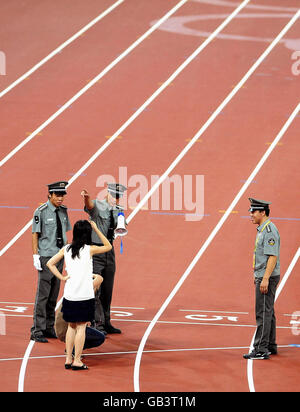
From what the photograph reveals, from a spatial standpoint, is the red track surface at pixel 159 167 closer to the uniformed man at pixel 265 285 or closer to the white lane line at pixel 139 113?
the white lane line at pixel 139 113

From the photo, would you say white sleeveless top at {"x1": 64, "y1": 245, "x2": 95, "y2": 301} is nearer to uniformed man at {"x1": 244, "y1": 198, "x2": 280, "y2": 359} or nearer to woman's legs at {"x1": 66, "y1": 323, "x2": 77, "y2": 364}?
woman's legs at {"x1": 66, "y1": 323, "x2": 77, "y2": 364}

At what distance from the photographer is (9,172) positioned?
52.2ft

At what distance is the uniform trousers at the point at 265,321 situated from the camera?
377 inches

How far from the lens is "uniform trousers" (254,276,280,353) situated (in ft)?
31.5

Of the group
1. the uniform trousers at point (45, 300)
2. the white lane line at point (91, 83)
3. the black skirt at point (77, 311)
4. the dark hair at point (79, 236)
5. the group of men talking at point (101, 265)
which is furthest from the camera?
the white lane line at point (91, 83)

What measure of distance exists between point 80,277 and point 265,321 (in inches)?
88.2

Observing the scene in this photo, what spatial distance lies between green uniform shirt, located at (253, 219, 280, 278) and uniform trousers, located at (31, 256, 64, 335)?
2.44m

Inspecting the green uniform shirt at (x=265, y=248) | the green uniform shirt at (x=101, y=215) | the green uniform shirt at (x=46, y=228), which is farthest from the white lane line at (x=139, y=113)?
the green uniform shirt at (x=265, y=248)

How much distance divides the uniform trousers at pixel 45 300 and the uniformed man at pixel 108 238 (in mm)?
539

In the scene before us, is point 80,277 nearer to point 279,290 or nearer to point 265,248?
point 265,248

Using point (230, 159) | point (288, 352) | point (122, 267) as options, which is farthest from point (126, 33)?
point (288, 352)

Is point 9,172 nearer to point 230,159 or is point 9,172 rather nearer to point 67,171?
point 67,171

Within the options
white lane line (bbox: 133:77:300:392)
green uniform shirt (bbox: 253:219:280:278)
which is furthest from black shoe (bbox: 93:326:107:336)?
green uniform shirt (bbox: 253:219:280:278)

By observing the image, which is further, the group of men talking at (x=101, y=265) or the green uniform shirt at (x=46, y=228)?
the green uniform shirt at (x=46, y=228)
